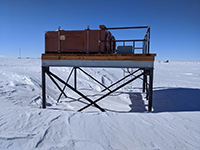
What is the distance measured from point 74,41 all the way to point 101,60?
1.45 metres

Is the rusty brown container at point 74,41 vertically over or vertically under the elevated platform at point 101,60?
over

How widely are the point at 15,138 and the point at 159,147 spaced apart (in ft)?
10.7

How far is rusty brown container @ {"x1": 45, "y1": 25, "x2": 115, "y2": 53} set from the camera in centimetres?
561

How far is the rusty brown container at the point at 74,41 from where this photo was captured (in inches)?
221

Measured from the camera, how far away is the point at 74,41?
575 cm

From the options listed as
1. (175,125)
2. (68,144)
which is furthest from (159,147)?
(68,144)

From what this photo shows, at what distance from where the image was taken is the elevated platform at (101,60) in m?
5.25

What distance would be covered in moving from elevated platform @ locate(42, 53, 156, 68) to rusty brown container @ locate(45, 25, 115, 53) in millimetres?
267

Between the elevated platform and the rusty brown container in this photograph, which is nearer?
the elevated platform

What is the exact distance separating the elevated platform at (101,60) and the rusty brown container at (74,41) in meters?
0.27

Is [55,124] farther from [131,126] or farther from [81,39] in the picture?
[81,39]

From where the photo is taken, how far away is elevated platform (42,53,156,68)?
525 cm

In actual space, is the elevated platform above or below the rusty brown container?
below

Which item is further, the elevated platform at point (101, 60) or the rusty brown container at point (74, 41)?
the rusty brown container at point (74, 41)
